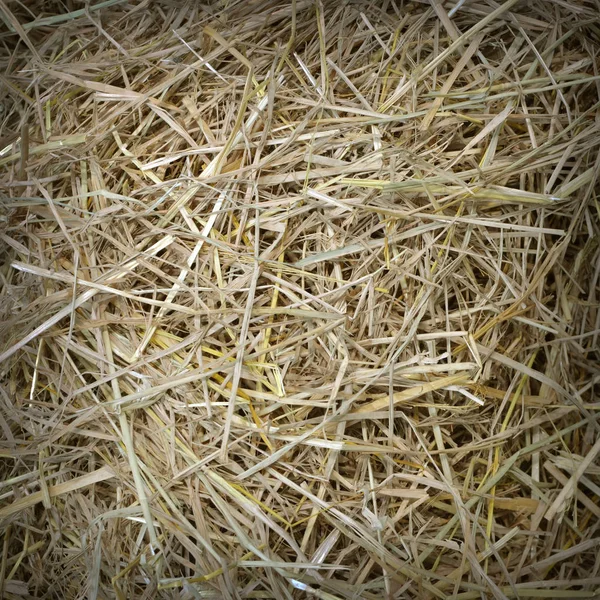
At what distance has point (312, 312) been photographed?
110cm

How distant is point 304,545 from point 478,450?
0.36m

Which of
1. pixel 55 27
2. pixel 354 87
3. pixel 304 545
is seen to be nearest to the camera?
pixel 304 545

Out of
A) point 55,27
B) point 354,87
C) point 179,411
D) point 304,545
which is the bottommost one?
point 304,545

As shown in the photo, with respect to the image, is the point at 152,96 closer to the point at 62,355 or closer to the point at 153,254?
the point at 153,254

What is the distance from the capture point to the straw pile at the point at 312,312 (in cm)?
108

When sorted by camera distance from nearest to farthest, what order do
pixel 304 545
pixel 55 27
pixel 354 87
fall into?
pixel 304 545
pixel 354 87
pixel 55 27

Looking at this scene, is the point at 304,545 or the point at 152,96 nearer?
the point at 304,545

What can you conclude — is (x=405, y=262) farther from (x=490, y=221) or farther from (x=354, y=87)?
(x=354, y=87)

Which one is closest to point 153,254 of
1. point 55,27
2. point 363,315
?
point 363,315

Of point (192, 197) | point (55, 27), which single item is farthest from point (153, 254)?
point (55, 27)

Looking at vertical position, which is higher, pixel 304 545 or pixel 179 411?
pixel 179 411

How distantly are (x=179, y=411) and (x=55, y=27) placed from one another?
0.89 m

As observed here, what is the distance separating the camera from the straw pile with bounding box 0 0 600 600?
1.08m

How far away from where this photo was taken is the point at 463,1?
1163mm
